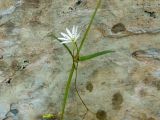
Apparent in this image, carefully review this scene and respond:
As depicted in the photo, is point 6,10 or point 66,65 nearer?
point 66,65

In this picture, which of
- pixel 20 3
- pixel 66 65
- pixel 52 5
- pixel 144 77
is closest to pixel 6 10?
pixel 20 3

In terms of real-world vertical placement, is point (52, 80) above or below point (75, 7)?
below

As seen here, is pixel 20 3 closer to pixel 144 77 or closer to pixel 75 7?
pixel 75 7

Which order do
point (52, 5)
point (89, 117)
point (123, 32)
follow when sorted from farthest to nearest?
point (52, 5) → point (123, 32) → point (89, 117)

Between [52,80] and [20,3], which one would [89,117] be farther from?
[20,3]

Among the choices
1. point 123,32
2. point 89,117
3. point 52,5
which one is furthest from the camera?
point 52,5

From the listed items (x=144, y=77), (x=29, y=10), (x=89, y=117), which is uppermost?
(x=29, y=10)

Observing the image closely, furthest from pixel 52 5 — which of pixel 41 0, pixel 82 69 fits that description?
pixel 82 69
